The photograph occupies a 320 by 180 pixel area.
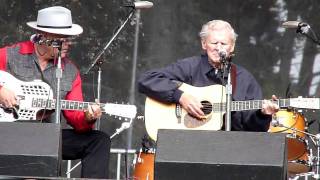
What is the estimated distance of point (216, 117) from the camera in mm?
6137

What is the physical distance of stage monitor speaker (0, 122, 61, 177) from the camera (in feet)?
17.0

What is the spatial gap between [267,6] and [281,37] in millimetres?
354

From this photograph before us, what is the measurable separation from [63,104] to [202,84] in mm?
1089

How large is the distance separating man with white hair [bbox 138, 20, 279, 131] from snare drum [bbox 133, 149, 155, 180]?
83cm

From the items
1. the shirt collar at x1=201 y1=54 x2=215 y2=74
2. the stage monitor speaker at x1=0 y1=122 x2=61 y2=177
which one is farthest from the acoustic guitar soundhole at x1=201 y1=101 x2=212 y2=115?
the stage monitor speaker at x1=0 y1=122 x2=61 y2=177

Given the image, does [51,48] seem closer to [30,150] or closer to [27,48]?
[27,48]

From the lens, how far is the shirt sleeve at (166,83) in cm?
628

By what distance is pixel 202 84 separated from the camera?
6.32 meters

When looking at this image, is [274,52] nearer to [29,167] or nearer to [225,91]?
[225,91]

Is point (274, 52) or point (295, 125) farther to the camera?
point (274, 52)

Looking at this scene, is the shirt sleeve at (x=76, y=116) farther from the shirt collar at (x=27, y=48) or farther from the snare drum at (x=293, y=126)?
the snare drum at (x=293, y=126)

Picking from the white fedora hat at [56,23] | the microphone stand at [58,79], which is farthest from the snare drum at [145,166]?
the microphone stand at [58,79]

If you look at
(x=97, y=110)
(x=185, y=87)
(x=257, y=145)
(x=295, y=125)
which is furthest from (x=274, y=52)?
(x=257, y=145)

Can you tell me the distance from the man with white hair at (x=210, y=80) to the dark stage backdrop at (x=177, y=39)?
183cm
